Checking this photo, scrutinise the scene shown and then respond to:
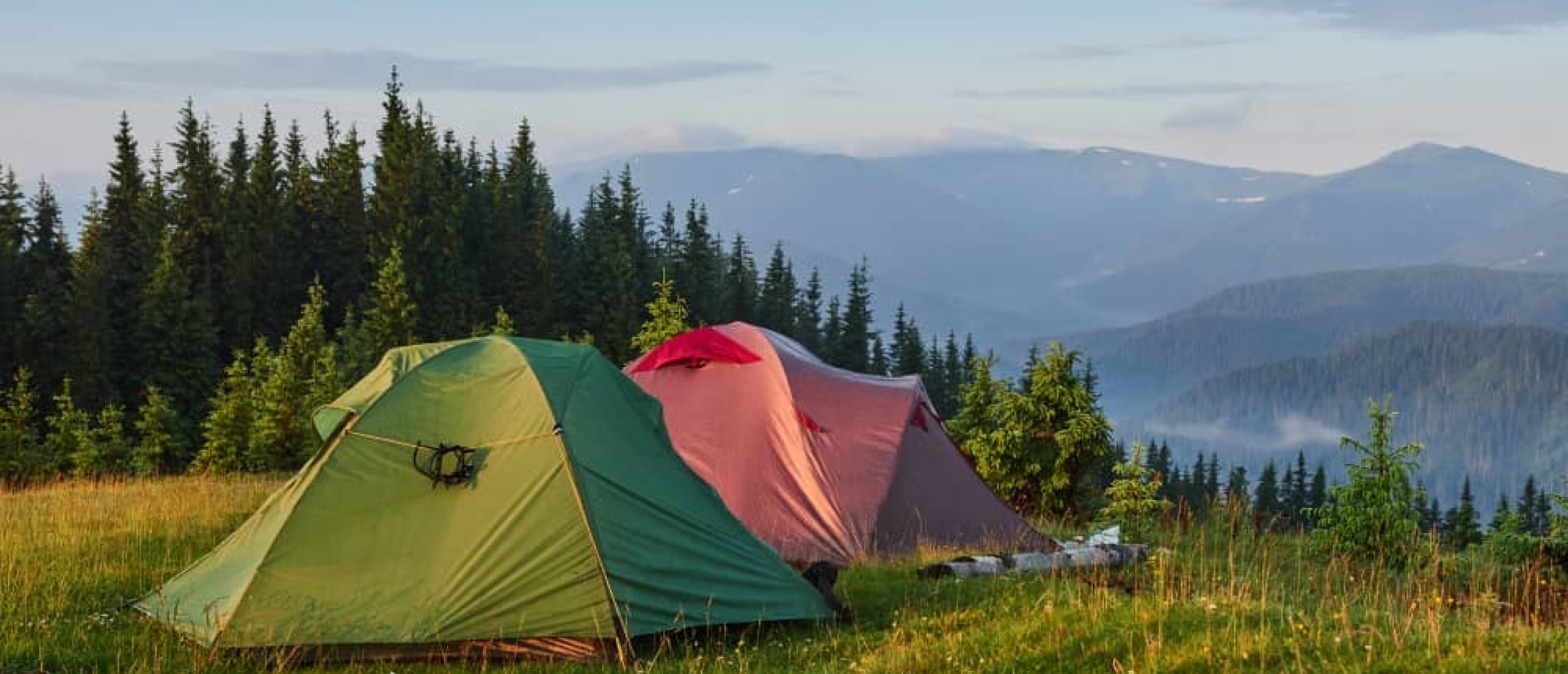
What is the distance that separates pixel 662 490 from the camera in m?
10.5

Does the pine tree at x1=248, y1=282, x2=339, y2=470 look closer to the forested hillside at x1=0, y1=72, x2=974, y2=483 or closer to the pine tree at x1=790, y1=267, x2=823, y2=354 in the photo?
the forested hillside at x1=0, y1=72, x2=974, y2=483

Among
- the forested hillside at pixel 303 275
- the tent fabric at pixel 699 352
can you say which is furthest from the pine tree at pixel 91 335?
the tent fabric at pixel 699 352

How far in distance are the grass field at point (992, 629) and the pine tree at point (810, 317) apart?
318ft

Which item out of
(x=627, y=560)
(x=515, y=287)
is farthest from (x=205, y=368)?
(x=627, y=560)

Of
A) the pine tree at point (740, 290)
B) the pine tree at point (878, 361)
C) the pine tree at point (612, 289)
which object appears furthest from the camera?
the pine tree at point (740, 290)

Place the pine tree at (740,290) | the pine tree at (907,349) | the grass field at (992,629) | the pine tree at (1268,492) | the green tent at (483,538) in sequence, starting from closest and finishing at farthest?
the grass field at (992,629)
the green tent at (483,538)
the pine tree at (907,349)
the pine tree at (740,290)
the pine tree at (1268,492)

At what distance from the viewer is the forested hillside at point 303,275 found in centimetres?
6688

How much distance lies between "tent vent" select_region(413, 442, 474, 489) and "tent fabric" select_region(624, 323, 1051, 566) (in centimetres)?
532

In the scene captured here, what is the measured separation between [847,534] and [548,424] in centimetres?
548

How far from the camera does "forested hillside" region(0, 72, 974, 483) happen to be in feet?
219

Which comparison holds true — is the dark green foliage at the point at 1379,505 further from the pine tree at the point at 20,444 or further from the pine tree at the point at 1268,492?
the pine tree at the point at 1268,492

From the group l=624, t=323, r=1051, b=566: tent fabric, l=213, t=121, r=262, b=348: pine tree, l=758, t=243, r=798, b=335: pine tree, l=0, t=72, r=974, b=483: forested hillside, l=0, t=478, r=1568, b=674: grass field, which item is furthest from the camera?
l=758, t=243, r=798, b=335: pine tree

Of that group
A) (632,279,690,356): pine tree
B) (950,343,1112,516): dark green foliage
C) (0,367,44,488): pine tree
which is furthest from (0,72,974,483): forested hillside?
(950,343,1112,516): dark green foliage

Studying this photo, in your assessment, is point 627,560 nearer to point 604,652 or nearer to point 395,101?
point 604,652
